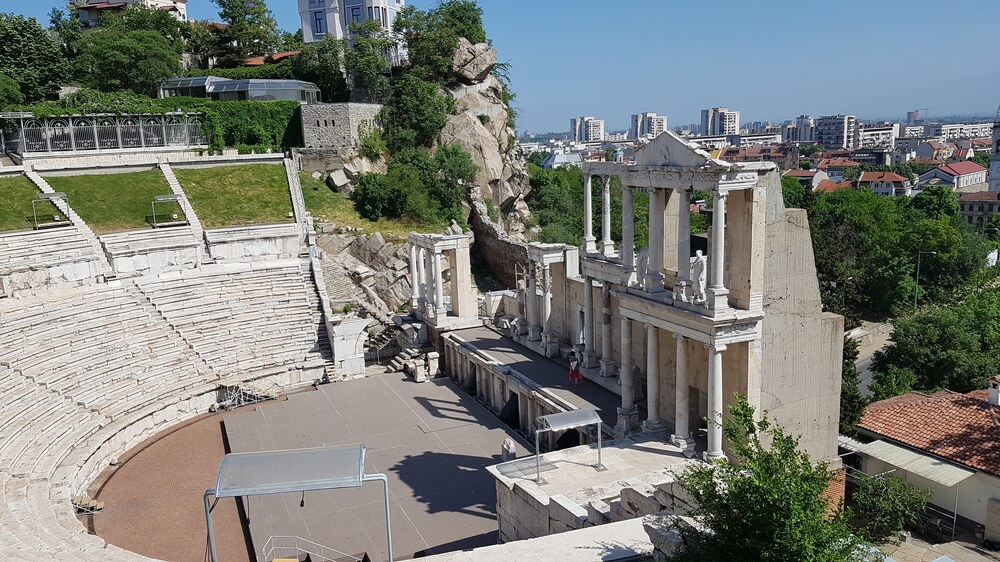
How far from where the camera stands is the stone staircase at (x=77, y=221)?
1243 inches

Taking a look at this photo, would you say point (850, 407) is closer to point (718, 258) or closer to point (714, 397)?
point (714, 397)

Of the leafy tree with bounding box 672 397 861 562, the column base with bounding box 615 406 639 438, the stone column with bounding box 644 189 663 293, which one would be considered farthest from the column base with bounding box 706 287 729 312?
the leafy tree with bounding box 672 397 861 562

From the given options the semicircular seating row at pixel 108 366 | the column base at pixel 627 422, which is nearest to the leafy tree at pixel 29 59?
the semicircular seating row at pixel 108 366

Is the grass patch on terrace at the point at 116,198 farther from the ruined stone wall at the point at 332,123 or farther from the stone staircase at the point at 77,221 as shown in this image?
the ruined stone wall at the point at 332,123

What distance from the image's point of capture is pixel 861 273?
4438 centimetres

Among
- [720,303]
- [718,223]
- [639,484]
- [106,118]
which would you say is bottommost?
[639,484]

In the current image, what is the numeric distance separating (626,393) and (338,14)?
180ft

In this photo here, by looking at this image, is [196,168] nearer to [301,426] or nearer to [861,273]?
[301,426]

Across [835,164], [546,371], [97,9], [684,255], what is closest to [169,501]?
[546,371]

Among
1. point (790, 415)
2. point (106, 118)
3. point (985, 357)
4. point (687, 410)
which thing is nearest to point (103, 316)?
point (106, 118)

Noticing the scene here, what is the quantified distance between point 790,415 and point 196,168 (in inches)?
1403

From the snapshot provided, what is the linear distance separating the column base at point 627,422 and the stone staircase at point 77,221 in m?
22.9

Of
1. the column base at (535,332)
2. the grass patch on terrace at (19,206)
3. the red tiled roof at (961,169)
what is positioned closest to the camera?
the column base at (535,332)

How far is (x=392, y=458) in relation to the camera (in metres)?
22.0
